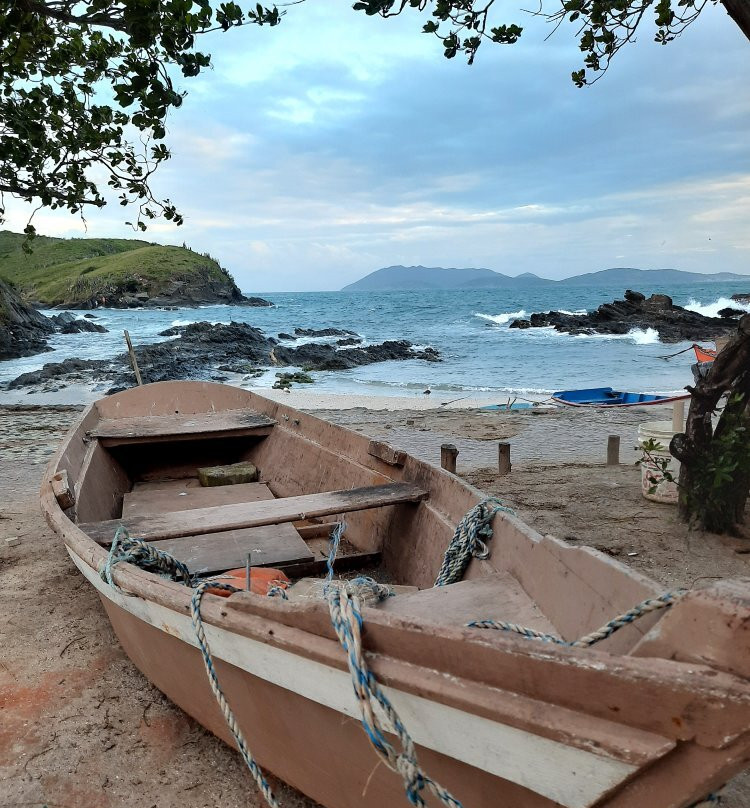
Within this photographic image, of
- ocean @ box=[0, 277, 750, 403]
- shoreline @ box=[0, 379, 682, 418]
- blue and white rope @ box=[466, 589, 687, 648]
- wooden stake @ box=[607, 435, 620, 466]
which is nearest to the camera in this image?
blue and white rope @ box=[466, 589, 687, 648]

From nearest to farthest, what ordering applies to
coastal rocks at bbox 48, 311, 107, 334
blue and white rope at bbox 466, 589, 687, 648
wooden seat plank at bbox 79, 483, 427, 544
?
blue and white rope at bbox 466, 589, 687, 648
wooden seat plank at bbox 79, 483, 427, 544
coastal rocks at bbox 48, 311, 107, 334

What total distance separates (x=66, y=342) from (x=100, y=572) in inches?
1196

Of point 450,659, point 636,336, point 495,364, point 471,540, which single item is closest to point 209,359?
point 495,364

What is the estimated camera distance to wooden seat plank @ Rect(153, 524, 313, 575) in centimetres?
407

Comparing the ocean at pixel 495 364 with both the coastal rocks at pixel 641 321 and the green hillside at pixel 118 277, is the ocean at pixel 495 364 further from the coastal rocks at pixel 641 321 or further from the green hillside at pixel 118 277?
the green hillside at pixel 118 277

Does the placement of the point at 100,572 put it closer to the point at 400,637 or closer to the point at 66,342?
the point at 400,637

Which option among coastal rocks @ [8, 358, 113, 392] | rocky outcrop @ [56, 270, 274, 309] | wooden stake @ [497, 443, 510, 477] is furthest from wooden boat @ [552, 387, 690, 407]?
rocky outcrop @ [56, 270, 274, 309]

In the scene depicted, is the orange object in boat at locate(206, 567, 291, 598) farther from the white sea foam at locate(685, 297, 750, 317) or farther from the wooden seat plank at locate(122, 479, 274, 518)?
the white sea foam at locate(685, 297, 750, 317)

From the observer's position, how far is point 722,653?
138cm

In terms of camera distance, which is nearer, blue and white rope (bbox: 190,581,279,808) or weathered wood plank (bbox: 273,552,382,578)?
blue and white rope (bbox: 190,581,279,808)

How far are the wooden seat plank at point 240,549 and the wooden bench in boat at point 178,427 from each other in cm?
187

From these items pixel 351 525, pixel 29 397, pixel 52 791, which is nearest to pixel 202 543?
pixel 351 525

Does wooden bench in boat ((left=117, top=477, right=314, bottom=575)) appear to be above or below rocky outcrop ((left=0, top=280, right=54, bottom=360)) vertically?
below

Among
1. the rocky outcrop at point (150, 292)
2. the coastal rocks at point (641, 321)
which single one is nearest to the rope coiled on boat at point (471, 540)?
the coastal rocks at point (641, 321)
